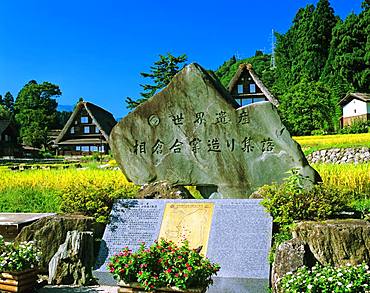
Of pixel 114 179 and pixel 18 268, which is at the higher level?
pixel 114 179

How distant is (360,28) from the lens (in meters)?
36.8

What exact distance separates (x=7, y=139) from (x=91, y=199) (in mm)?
43761

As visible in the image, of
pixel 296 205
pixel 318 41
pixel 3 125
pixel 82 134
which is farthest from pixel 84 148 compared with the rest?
pixel 296 205

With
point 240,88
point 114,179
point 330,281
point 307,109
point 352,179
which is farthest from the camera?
point 240,88

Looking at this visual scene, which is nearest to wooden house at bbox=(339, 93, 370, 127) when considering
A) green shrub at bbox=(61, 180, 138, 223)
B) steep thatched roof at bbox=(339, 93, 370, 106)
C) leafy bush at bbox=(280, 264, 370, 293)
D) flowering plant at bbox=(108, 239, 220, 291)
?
steep thatched roof at bbox=(339, 93, 370, 106)

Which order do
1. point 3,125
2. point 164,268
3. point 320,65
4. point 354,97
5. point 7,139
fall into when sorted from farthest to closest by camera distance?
point 7,139 → point 3,125 → point 320,65 → point 354,97 → point 164,268

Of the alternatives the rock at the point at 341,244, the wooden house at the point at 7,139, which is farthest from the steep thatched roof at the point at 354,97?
the rock at the point at 341,244

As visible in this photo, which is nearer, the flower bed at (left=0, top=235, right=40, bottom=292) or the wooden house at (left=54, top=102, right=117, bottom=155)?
the flower bed at (left=0, top=235, right=40, bottom=292)

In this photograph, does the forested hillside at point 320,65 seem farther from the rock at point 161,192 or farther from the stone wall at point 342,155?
the rock at point 161,192

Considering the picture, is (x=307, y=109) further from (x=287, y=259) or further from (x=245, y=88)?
(x=287, y=259)

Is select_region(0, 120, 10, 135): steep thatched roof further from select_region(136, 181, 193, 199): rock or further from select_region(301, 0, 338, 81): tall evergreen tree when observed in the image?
select_region(136, 181, 193, 199): rock

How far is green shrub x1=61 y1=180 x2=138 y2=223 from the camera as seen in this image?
7977 millimetres

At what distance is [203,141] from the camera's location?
9039mm

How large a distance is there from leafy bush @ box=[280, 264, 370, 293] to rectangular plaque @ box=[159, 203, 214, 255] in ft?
7.38
